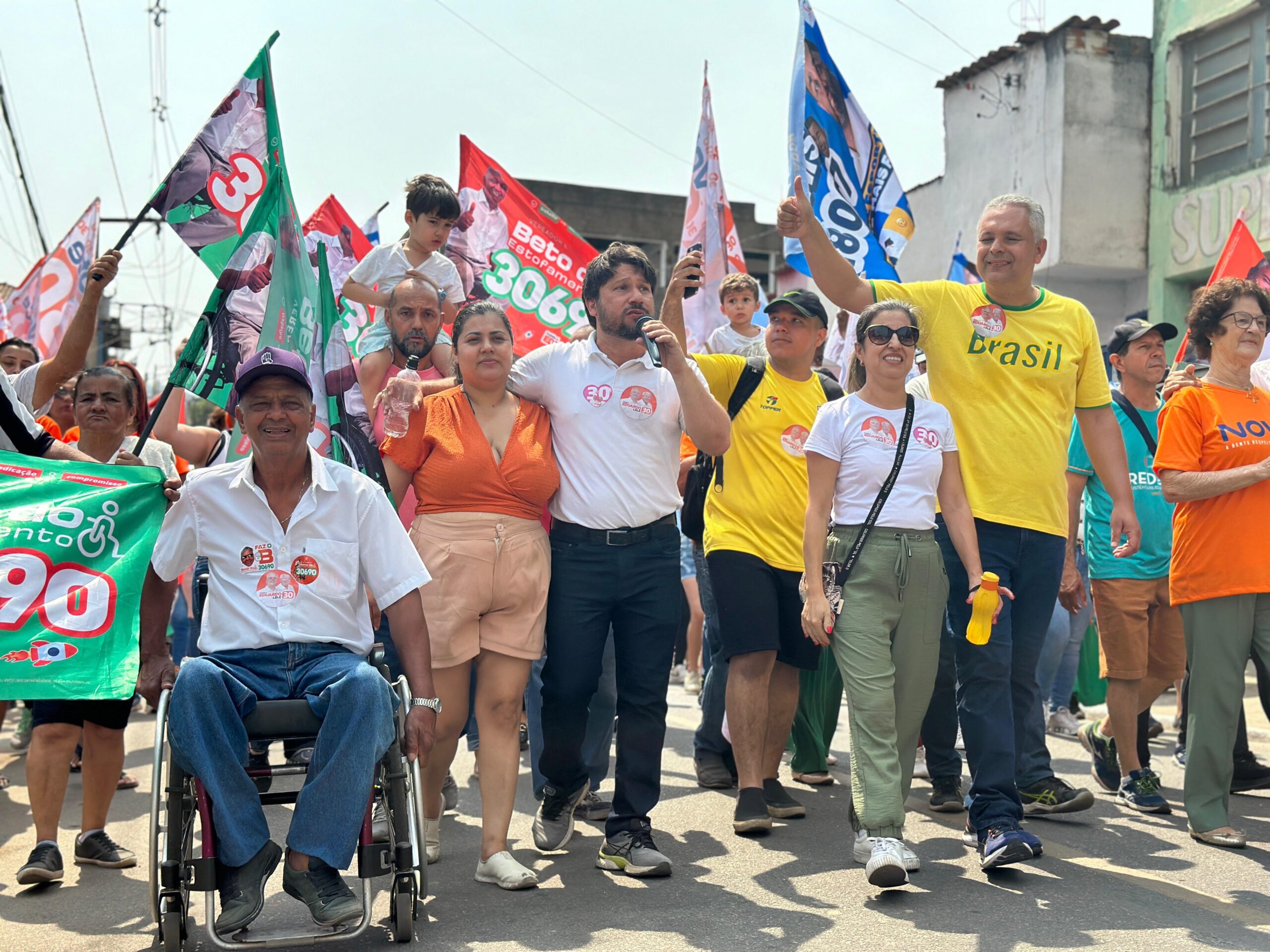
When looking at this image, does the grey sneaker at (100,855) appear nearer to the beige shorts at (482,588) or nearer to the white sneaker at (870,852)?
the beige shorts at (482,588)

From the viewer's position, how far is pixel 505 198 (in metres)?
9.60

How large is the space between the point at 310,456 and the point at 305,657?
692 mm

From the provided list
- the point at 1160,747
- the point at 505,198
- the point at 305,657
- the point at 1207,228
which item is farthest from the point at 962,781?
the point at 1207,228

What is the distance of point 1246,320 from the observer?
552cm

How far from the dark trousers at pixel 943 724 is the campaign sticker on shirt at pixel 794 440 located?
1.12 meters

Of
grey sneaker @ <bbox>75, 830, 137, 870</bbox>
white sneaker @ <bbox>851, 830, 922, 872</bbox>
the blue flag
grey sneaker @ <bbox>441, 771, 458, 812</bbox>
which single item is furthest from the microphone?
grey sneaker @ <bbox>75, 830, 137, 870</bbox>

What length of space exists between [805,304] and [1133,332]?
1.87m

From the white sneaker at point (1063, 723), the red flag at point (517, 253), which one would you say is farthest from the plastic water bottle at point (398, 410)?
the white sneaker at point (1063, 723)

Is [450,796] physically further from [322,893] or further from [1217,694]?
[1217,694]

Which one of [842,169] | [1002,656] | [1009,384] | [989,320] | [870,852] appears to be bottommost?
[870,852]

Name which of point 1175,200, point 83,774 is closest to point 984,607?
point 83,774

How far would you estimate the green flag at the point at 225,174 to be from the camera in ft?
19.8

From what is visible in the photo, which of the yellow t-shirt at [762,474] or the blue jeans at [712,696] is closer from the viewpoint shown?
the yellow t-shirt at [762,474]

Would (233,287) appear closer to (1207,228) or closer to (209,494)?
(209,494)
